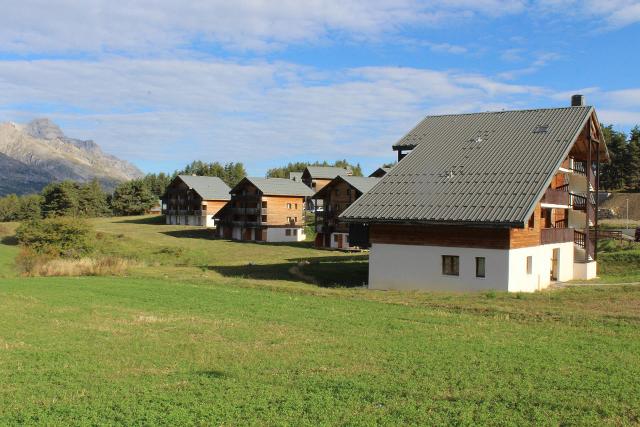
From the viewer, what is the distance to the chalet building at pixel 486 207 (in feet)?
97.3

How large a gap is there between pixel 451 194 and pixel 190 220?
78.2 metres

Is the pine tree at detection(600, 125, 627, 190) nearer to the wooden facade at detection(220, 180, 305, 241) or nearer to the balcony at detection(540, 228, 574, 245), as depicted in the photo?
the wooden facade at detection(220, 180, 305, 241)

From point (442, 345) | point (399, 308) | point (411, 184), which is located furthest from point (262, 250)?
point (442, 345)

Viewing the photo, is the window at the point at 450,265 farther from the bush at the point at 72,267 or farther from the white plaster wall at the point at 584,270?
the bush at the point at 72,267

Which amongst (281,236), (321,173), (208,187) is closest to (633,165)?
(281,236)

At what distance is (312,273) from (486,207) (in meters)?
14.8

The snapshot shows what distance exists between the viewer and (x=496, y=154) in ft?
113

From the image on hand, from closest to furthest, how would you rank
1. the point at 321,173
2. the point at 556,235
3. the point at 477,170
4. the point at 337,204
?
the point at 477,170, the point at 556,235, the point at 337,204, the point at 321,173

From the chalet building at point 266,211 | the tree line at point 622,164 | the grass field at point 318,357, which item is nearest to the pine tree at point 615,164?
the tree line at point 622,164

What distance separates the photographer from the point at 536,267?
32.0 meters

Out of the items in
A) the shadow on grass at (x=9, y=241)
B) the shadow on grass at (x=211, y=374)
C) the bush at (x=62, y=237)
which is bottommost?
the shadow on grass at (x=211, y=374)

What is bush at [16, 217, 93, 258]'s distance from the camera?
5097 centimetres

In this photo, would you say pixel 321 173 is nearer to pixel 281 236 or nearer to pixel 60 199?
pixel 281 236

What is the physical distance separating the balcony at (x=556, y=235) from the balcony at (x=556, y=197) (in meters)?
1.47
